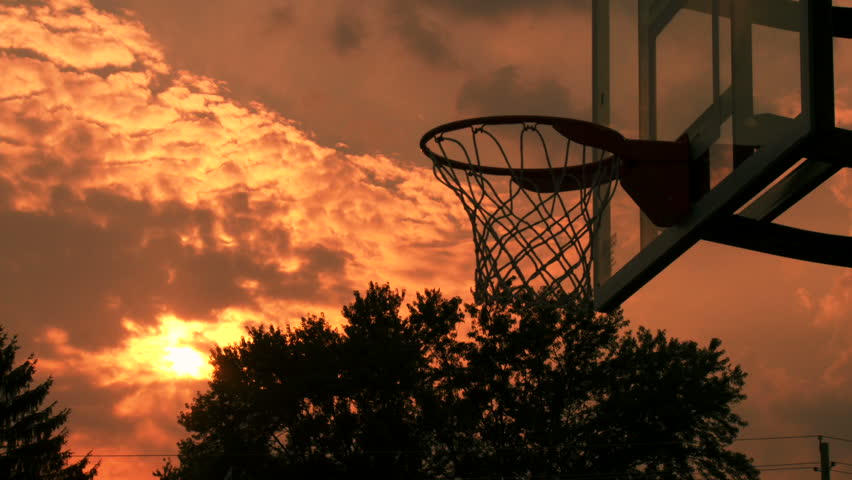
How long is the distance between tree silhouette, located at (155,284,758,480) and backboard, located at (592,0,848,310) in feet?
56.3

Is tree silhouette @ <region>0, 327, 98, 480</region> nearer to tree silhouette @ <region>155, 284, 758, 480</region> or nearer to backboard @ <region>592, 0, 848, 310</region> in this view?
tree silhouette @ <region>155, 284, 758, 480</region>

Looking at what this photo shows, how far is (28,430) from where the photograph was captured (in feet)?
85.9

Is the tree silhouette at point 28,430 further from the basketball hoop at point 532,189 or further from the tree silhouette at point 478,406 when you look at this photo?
the basketball hoop at point 532,189

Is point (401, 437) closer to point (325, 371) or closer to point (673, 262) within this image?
point (325, 371)

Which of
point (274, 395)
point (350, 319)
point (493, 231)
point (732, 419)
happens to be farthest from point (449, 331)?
point (493, 231)

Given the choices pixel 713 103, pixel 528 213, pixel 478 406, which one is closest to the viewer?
pixel 713 103

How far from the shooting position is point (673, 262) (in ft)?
20.3

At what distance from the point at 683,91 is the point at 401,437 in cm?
1904

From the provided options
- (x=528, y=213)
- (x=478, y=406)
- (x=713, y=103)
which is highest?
(x=478, y=406)

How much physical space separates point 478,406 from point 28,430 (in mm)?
12119

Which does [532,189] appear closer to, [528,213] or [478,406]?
[528,213]

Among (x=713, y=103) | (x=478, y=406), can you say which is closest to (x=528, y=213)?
(x=713, y=103)

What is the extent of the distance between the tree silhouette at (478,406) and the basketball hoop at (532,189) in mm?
17059

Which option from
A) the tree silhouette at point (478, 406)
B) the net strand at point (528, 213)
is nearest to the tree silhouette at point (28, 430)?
the tree silhouette at point (478, 406)
